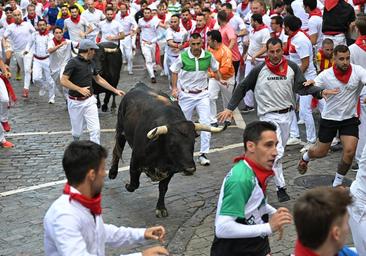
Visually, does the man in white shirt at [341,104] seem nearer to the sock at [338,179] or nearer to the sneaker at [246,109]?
the sock at [338,179]

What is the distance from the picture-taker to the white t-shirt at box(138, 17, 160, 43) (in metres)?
20.1

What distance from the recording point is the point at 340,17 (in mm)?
13734

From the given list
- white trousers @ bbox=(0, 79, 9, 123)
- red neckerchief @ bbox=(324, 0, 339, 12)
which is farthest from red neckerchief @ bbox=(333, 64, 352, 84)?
white trousers @ bbox=(0, 79, 9, 123)

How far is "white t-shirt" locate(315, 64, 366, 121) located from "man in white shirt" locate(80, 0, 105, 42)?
11.7m

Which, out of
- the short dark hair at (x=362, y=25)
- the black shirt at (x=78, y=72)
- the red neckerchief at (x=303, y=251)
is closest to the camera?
the red neckerchief at (x=303, y=251)

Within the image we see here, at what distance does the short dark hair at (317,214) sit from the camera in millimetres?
3738

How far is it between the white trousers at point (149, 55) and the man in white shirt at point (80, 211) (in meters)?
14.8

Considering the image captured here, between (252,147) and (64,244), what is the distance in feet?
5.79

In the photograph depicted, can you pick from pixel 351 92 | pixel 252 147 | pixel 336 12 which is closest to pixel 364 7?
pixel 336 12

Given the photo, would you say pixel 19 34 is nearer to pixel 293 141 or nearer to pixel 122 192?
pixel 293 141

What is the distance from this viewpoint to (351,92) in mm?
9820

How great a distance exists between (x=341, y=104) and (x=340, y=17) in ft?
14.7

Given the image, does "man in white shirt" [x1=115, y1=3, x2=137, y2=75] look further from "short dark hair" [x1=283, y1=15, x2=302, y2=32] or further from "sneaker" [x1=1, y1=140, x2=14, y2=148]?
"short dark hair" [x1=283, y1=15, x2=302, y2=32]

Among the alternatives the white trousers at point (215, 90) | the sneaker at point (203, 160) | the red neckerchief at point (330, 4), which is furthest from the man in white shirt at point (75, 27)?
the sneaker at point (203, 160)
